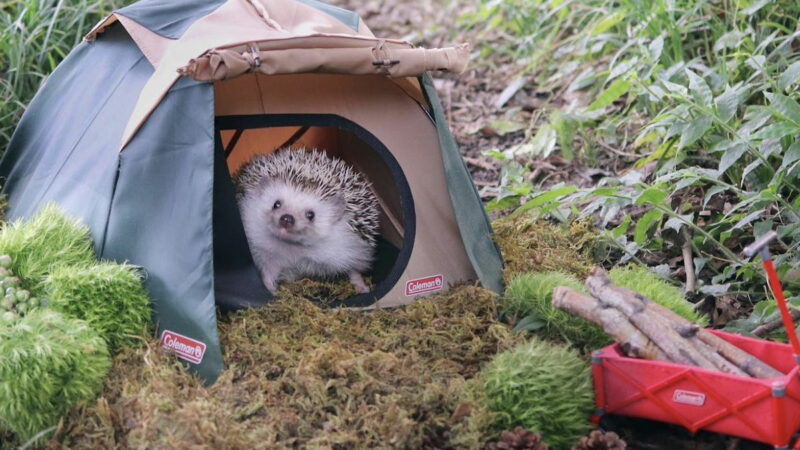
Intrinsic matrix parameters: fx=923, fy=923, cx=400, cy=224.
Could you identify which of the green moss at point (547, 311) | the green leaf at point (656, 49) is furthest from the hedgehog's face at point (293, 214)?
the green leaf at point (656, 49)

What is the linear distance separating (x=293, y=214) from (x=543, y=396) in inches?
63.7

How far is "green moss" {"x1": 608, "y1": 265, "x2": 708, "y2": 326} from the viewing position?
327cm

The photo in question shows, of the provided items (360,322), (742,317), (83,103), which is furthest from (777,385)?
(83,103)

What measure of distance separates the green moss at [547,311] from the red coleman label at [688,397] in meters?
0.46

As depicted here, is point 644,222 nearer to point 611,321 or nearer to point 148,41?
point 611,321

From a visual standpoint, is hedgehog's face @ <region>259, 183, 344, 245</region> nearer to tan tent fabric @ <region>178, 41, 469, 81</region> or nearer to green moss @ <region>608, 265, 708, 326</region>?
tan tent fabric @ <region>178, 41, 469, 81</region>

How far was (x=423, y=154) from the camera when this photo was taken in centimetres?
375

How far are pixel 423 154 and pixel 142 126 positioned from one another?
1.10 m

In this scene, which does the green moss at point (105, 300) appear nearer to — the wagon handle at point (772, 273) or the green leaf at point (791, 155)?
the wagon handle at point (772, 273)

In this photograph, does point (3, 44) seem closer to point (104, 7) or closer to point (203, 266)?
point (104, 7)

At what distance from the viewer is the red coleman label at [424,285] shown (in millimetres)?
3705

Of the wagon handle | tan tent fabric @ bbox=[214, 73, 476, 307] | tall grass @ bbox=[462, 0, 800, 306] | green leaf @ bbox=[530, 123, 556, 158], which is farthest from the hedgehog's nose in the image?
the wagon handle

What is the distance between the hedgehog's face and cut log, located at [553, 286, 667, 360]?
1.38 meters

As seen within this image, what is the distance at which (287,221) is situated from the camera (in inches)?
155
